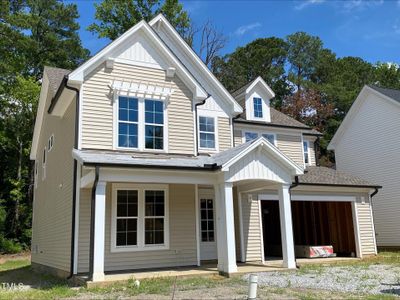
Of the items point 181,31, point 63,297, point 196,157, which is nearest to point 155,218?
point 196,157

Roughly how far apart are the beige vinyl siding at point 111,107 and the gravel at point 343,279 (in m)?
5.40

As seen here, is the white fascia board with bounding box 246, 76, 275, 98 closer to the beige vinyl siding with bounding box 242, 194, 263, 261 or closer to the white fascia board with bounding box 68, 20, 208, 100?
the white fascia board with bounding box 68, 20, 208, 100

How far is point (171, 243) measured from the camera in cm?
1313

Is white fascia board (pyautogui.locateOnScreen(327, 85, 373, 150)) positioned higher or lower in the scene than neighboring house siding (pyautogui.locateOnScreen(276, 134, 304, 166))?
higher

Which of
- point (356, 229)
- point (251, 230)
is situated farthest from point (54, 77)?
point (356, 229)

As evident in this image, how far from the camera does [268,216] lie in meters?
20.1

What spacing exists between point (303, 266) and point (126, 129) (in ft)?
24.5

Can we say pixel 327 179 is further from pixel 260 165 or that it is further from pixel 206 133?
pixel 260 165

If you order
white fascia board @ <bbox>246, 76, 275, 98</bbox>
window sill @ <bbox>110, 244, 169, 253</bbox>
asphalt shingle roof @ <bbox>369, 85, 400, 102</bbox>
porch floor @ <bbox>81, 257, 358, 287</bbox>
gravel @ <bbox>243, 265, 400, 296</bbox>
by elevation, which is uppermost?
asphalt shingle roof @ <bbox>369, 85, 400, 102</bbox>

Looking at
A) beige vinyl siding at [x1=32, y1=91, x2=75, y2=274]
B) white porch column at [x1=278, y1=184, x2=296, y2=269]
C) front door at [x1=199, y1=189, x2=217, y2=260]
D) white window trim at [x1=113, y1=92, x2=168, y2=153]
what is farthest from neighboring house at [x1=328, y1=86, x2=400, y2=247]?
beige vinyl siding at [x1=32, y1=91, x2=75, y2=274]

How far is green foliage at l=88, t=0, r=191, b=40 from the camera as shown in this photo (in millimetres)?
32031

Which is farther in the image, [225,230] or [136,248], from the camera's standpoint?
[136,248]

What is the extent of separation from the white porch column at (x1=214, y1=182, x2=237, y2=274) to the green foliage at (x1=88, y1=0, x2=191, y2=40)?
76.2ft

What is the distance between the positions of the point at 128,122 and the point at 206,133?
3288mm
